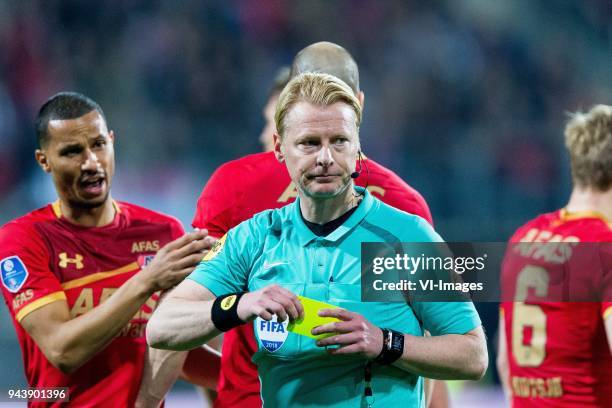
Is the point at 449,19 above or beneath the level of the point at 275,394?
above

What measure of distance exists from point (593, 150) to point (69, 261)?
226 centimetres

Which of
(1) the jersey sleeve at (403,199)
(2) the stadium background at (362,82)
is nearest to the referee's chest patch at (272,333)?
(1) the jersey sleeve at (403,199)

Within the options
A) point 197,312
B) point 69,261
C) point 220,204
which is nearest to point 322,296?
point 197,312

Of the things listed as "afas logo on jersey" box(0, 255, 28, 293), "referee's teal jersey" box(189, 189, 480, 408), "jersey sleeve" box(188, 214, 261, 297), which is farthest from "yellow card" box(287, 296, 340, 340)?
"afas logo on jersey" box(0, 255, 28, 293)

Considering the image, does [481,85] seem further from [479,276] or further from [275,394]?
[275,394]

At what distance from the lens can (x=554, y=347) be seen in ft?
12.3

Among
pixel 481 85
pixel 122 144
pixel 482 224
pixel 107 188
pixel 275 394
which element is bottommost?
pixel 275 394

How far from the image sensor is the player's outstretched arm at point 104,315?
307 centimetres

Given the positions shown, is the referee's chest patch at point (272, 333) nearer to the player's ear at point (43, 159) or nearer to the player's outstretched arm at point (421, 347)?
the player's outstretched arm at point (421, 347)

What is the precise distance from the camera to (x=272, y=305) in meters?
2.03

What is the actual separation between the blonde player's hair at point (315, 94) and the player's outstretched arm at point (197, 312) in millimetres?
487

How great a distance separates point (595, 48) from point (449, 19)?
1.56 metres

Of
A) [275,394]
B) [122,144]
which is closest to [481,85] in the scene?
[122,144]

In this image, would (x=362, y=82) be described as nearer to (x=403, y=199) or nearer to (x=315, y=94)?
(x=403, y=199)
